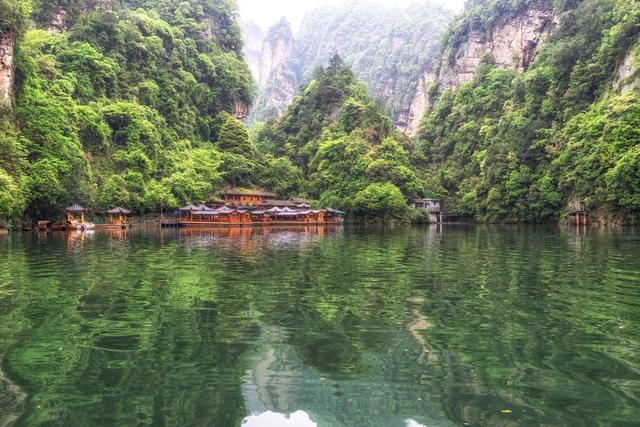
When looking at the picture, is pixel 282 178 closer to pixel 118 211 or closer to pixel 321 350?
pixel 118 211

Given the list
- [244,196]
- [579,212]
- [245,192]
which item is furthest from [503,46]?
[244,196]

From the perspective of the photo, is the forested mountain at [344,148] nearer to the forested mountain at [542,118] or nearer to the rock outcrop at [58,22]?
the forested mountain at [542,118]

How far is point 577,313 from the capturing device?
9281mm

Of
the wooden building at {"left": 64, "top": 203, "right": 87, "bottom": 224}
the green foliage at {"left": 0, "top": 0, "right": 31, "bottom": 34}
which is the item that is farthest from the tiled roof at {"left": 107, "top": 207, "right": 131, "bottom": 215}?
the green foliage at {"left": 0, "top": 0, "right": 31, "bottom": 34}

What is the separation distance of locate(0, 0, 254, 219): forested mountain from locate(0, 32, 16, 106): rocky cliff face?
8 cm

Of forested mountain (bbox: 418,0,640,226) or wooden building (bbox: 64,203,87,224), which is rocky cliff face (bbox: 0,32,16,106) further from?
forested mountain (bbox: 418,0,640,226)

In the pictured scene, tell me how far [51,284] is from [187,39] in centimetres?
8956

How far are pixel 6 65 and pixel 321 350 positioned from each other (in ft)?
149

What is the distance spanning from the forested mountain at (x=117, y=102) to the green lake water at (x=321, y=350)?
99.8ft

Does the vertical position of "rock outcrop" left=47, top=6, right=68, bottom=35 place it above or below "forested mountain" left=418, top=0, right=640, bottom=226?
above

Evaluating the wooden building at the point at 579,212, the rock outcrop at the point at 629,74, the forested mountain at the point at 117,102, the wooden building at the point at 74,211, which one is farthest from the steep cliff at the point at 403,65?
the wooden building at the point at 74,211

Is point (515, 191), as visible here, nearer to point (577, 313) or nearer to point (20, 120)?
point (20, 120)

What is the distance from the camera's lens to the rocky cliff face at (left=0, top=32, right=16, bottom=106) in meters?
41.7

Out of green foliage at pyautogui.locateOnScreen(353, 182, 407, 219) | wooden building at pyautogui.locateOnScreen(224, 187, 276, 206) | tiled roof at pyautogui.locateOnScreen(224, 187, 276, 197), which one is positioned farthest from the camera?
tiled roof at pyautogui.locateOnScreen(224, 187, 276, 197)
